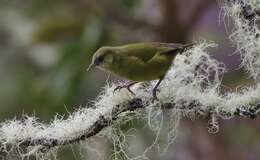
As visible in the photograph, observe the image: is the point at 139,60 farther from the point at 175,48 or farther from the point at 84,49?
the point at 84,49

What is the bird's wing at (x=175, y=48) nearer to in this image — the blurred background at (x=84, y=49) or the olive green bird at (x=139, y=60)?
the olive green bird at (x=139, y=60)

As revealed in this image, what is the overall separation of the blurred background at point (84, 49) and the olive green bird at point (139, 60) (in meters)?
0.61

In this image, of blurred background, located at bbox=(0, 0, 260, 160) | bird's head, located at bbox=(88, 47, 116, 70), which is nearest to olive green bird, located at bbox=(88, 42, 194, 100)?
bird's head, located at bbox=(88, 47, 116, 70)

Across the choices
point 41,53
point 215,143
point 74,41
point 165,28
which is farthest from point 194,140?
point 41,53

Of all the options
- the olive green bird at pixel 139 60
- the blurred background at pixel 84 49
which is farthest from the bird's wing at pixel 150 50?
the blurred background at pixel 84 49

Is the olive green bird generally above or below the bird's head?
below

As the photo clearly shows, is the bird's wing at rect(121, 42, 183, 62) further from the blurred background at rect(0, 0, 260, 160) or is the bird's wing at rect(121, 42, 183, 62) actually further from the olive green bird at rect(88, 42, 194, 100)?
the blurred background at rect(0, 0, 260, 160)

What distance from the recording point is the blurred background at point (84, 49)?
149cm

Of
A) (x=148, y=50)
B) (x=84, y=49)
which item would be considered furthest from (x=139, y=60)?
(x=84, y=49)

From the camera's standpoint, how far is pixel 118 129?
65cm

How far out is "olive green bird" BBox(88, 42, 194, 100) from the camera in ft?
2.10

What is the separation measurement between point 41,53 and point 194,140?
520mm

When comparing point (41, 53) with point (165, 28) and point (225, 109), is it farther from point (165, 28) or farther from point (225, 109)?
point (225, 109)

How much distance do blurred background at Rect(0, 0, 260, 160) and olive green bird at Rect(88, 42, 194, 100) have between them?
0.61m
